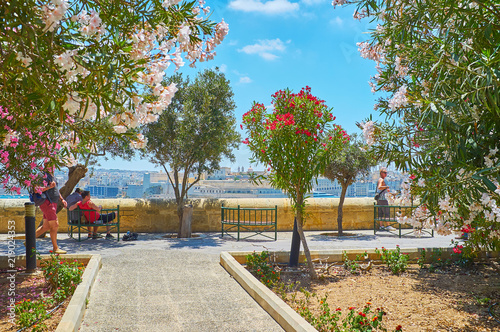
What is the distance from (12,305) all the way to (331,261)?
4.97 metres

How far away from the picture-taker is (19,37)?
2.37 meters

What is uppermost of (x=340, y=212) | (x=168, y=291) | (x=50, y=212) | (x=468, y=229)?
(x=468, y=229)

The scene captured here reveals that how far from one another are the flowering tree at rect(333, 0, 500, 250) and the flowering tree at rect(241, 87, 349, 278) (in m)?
1.46

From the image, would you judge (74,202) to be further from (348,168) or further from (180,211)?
(348,168)

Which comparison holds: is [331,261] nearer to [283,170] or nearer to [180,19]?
[283,170]

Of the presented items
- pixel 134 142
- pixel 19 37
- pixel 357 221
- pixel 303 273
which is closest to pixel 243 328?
pixel 134 142

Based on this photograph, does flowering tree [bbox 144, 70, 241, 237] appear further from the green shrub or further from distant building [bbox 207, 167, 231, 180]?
the green shrub

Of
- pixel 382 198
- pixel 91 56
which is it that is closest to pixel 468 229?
pixel 91 56

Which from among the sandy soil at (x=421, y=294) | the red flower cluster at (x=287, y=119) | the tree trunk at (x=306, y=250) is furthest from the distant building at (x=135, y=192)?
the sandy soil at (x=421, y=294)

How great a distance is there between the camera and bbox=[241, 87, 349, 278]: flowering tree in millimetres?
6125

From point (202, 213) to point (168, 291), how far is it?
710cm

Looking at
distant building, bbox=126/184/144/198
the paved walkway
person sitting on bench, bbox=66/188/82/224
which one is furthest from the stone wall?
the paved walkway

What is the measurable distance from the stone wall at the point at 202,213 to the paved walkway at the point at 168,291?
223 cm

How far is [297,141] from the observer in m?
6.18
